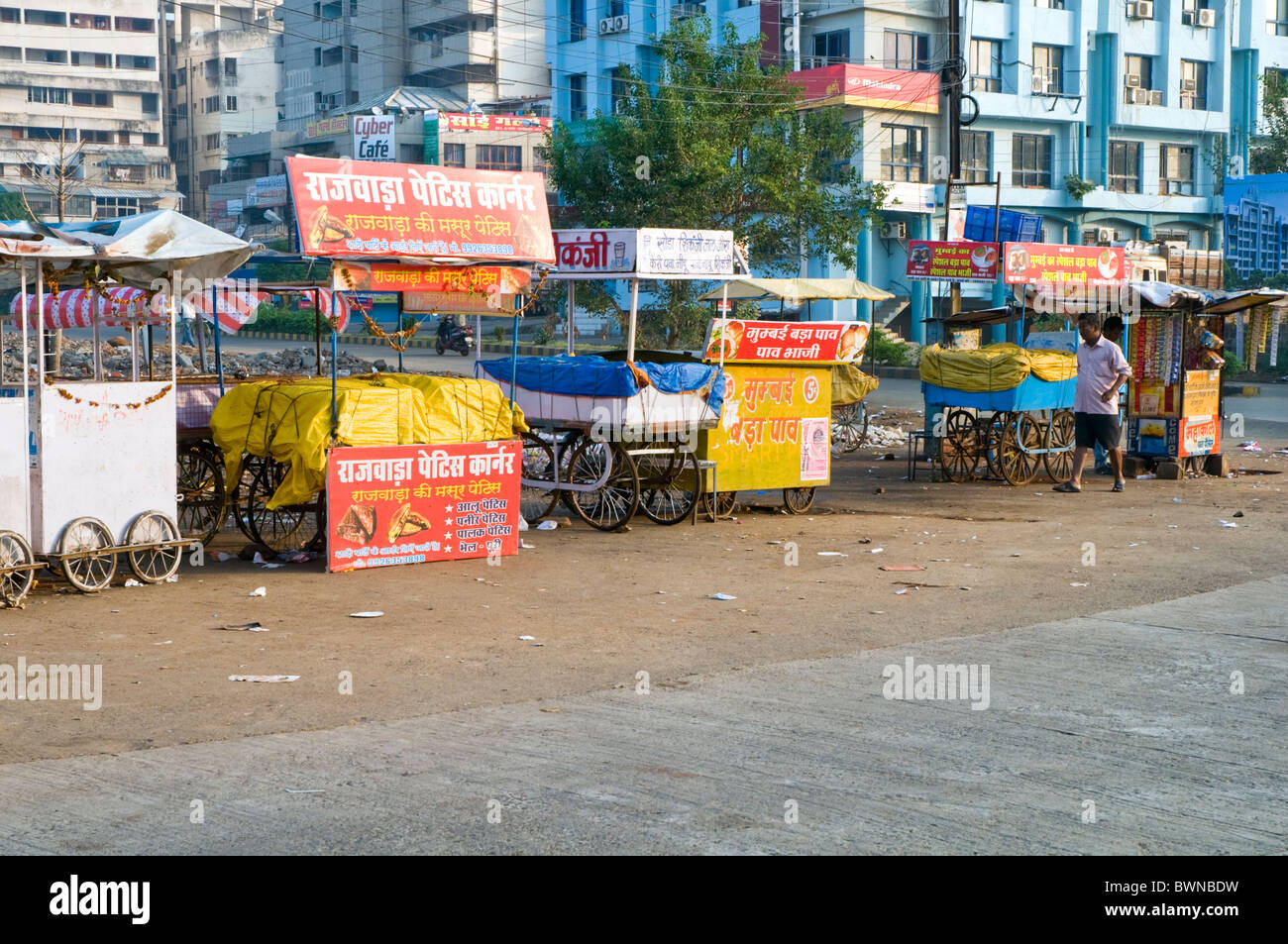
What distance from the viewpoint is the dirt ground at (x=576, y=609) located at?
7.27 m

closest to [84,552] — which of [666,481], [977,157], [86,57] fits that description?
[666,481]

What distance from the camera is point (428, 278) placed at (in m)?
11.7

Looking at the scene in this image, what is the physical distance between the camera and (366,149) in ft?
234

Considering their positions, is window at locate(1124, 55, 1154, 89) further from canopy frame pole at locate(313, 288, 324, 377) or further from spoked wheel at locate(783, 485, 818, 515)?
canopy frame pole at locate(313, 288, 324, 377)

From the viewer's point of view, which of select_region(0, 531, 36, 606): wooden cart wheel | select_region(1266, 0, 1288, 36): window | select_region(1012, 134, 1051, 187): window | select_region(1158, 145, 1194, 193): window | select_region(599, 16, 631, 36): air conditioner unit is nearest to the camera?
select_region(0, 531, 36, 606): wooden cart wheel

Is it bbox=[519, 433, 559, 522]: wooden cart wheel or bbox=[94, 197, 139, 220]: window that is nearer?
bbox=[519, 433, 559, 522]: wooden cart wheel

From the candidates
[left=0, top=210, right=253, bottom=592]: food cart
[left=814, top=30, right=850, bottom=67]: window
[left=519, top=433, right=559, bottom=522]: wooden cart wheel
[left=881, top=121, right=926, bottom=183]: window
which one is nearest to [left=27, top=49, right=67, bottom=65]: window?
[left=814, top=30, right=850, bottom=67]: window

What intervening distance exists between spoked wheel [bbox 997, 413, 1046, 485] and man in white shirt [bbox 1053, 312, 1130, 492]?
2.70ft

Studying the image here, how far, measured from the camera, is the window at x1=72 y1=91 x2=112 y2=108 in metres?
100

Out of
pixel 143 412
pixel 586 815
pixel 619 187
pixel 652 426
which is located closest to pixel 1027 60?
pixel 619 187

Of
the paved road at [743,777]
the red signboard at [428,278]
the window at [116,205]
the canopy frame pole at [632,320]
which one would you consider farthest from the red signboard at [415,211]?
the window at [116,205]

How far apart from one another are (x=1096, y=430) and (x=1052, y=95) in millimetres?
37386

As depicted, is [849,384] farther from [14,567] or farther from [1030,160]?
[1030,160]

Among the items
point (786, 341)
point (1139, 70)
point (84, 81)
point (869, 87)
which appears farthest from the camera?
point (84, 81)
